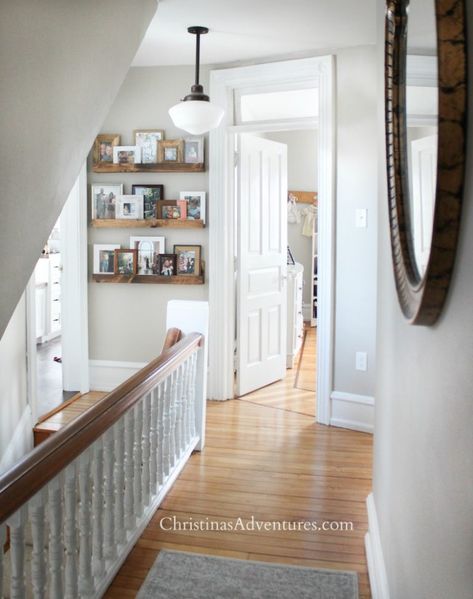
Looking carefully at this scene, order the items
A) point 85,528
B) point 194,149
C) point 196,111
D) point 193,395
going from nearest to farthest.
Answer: point 85,528 → point 193,395 → point 196,111 → point 194,149

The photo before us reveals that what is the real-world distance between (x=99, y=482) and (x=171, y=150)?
302cm

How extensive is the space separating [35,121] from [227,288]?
9.49ft

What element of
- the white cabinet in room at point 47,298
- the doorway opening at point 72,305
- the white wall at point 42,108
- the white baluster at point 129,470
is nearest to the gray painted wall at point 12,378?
the doorway opening at point 72,305

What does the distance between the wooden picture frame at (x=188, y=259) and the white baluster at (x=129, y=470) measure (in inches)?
90.0

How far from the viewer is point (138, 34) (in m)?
2.65

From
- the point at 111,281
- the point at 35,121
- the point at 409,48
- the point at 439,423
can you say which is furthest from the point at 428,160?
the point at 111,281

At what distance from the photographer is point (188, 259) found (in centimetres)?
457

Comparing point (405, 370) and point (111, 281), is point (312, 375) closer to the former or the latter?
point (111, 281)

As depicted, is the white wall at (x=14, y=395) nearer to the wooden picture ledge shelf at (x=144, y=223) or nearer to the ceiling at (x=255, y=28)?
the wooden picture ledge shelf at (x=144, y=223)

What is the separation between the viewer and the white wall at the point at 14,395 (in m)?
3.43

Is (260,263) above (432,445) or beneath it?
above

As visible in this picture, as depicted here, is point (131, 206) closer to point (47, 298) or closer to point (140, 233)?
point (140, 233)

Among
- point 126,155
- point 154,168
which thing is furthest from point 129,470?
point 126,155

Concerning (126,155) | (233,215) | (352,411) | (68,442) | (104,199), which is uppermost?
(126,155)
